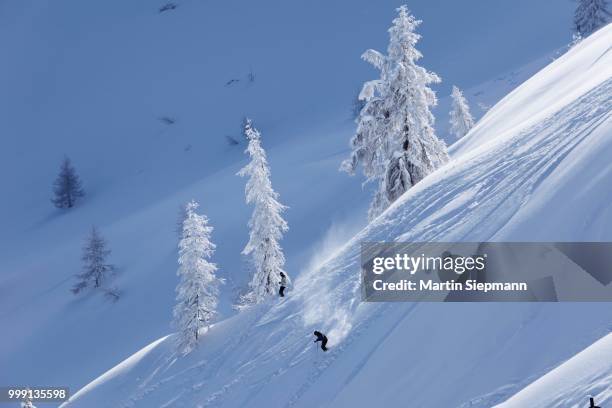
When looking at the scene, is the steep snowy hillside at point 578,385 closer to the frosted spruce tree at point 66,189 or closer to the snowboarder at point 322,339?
the snowboarder at point 322,339

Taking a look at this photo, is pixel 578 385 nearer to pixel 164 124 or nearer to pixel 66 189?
pixel 66 189

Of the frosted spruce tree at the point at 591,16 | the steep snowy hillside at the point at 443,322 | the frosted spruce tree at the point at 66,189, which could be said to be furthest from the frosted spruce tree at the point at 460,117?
the frosted spruce tree at the point at 66,189

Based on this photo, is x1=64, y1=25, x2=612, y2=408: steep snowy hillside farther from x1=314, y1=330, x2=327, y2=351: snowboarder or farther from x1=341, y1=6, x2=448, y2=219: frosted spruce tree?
x1=341, y1=6, x2=448, y2=219: frosted spruce tree

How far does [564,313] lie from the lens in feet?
32.1

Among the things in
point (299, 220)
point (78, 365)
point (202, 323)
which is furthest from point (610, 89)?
point (78, 365)

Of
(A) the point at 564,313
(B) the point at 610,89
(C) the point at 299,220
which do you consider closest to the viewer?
(A) the point at 564,313

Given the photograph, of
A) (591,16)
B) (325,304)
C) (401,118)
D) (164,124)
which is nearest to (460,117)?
(591,16)

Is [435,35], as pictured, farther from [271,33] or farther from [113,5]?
[113,5]

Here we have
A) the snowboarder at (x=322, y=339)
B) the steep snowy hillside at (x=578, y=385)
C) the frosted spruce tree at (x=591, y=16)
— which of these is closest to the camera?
the steep snowy hillside at (x=578, y=385)

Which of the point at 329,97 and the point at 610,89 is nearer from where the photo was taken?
the point at 610,89

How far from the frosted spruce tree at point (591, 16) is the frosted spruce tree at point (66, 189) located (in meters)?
69.1

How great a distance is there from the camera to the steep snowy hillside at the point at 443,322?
988cm

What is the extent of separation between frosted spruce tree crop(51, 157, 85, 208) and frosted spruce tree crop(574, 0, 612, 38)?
6909cm

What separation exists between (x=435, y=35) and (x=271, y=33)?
3469cm
